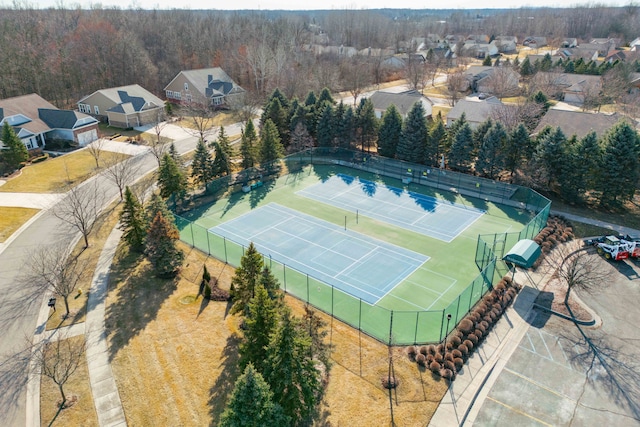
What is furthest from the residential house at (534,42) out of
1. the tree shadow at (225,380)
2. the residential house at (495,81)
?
the tree shadow at (225,380)

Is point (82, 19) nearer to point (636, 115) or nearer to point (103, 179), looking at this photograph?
point (103, 179)

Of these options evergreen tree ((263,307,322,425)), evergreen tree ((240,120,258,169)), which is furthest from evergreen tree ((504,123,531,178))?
evergreen tree ((263,307,322,425))

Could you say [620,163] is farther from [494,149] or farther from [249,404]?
[249,404]

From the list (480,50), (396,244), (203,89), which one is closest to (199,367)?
(396,244)

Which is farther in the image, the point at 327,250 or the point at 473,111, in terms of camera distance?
the point at 473,111

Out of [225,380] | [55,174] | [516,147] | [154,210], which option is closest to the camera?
[225,380]

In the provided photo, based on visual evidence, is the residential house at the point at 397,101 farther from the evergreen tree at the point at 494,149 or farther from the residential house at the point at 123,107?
the residential house at the point at 123,107

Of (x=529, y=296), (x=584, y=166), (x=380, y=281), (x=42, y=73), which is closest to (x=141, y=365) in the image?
(x=380, y=281)
